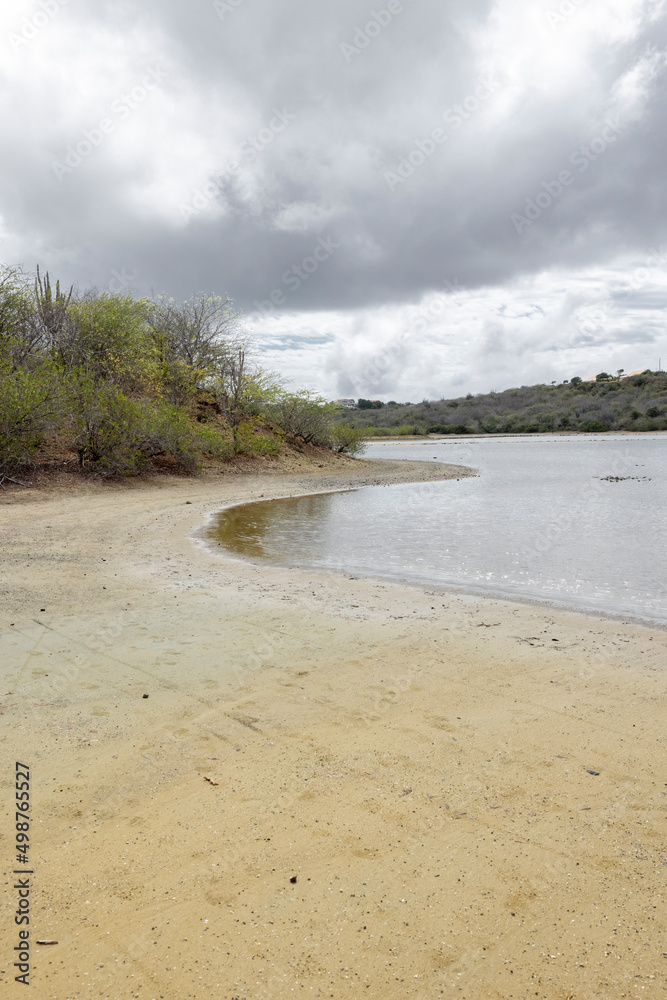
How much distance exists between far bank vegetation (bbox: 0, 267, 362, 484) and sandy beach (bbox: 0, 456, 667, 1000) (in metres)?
12.5

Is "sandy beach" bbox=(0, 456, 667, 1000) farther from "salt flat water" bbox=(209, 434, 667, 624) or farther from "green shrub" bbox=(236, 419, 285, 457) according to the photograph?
"green shrub" bbox=(236, 419, 285, 457)

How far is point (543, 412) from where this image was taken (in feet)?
268

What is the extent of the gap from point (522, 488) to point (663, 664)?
15.6 m

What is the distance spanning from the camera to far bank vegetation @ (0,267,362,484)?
16.6 m

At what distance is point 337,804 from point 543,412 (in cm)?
8494

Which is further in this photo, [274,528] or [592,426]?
[592,426]

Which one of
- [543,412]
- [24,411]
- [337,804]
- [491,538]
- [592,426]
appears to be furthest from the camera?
[543,412]

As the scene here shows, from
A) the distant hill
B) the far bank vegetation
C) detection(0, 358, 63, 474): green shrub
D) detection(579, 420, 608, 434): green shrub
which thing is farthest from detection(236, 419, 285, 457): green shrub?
detection(579, 420, 608, 434): green shrub

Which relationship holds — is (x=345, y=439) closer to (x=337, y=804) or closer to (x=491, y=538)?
(x=491, y=538)

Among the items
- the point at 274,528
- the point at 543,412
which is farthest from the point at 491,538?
the point at 543,412

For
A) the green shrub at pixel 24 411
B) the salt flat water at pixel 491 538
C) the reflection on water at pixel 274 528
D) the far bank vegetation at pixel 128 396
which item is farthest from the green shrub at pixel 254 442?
the green shrub at pixel 24 411

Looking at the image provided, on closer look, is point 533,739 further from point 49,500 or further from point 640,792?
point 49,500

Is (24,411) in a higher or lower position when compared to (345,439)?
higher

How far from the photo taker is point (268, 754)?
3.24m
